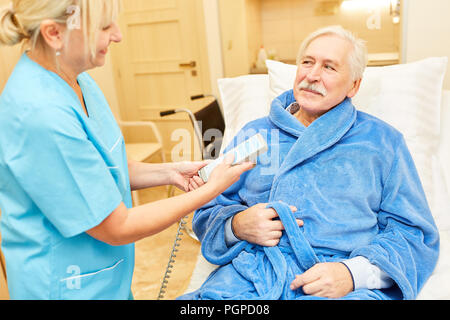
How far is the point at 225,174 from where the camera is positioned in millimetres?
943

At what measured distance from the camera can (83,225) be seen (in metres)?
0.78

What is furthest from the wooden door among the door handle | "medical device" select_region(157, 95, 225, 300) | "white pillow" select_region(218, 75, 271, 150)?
"white pillow" select_region(218, 75, 271, 150)

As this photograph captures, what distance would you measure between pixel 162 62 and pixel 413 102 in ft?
8.12

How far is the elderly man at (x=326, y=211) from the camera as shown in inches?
42.5

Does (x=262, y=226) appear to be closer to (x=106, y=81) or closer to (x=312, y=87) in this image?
(x=312, y=87)

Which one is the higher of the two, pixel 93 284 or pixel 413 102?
pixel 413 102

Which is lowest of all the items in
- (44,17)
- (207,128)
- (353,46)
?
(207,128)

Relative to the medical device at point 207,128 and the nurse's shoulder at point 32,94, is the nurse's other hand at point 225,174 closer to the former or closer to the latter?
the nurse's shoulder at point 32,94

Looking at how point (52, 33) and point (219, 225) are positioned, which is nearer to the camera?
point (52, 33)

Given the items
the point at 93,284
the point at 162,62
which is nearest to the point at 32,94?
the point at 93,284

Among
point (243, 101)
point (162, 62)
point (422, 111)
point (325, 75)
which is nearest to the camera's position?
point (325, 75)

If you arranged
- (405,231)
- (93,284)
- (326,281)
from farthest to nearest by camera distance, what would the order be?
(405,231) → (326,281) → (93,284)
